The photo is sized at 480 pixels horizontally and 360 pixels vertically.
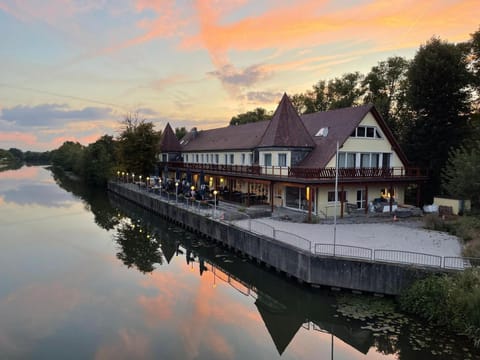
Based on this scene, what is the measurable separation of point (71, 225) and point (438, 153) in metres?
33.8

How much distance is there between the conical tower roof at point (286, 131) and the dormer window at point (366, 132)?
10.9 feet

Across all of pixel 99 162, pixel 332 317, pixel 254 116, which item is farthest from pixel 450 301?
pixel 99 162

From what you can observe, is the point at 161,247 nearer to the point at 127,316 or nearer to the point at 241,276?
the point at 241,276

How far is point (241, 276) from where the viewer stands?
18172mm

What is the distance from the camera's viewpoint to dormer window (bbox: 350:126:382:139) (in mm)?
25828

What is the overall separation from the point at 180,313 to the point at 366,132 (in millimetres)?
19488

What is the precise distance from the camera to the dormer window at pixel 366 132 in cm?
2583

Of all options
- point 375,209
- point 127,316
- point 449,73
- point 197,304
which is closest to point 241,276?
point 197,304

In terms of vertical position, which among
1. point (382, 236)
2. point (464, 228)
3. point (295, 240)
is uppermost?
point (464, 228)

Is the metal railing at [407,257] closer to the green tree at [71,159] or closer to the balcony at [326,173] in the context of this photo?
the balcony at [326,173]

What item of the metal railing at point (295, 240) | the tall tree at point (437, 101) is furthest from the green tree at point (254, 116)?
the metal railing at point (295, 240)

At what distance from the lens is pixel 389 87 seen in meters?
43.0

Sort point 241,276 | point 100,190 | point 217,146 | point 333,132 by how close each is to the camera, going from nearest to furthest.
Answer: point 241,276
point 333,132
point 217,146
point 100,190

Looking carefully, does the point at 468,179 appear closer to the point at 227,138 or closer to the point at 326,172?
the point at 326,172
